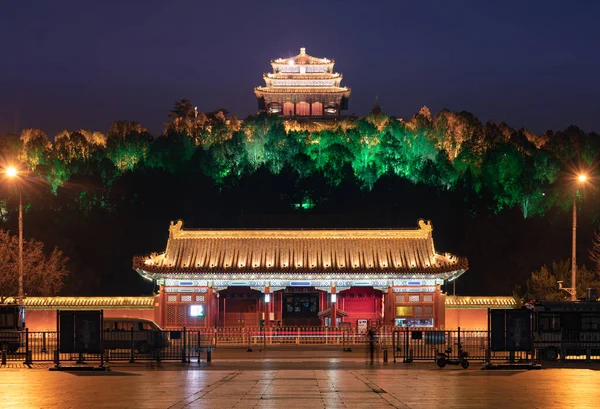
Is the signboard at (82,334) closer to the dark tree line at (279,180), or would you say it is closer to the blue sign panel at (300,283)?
the blue sign panel at (300,283)

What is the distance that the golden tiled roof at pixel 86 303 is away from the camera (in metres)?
57.4

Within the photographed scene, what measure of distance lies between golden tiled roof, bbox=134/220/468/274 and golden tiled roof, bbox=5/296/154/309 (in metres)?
2.50

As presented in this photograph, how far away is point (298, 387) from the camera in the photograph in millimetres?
27922

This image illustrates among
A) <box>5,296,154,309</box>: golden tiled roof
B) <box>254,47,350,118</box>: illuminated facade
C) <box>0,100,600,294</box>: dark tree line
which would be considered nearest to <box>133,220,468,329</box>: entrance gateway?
<box>5,296,154,309</box>: golden tiled roof

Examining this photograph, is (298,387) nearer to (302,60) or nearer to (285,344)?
(285,344)

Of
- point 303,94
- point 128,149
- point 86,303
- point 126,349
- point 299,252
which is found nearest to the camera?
point 126,349

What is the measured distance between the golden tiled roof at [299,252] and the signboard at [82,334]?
23.1 metres

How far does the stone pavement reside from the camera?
2377 cm

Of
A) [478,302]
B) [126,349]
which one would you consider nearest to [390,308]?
[478,302]

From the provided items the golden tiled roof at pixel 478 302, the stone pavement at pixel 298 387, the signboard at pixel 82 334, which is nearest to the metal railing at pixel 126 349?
the stone pavement at pixel 298 387

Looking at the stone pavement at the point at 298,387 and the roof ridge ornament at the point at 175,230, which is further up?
the roof ridge ornament at the point at 175,230

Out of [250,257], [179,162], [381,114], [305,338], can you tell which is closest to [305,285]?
[250,257]

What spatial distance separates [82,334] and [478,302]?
30.1 m

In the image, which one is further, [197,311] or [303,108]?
[303,108]
